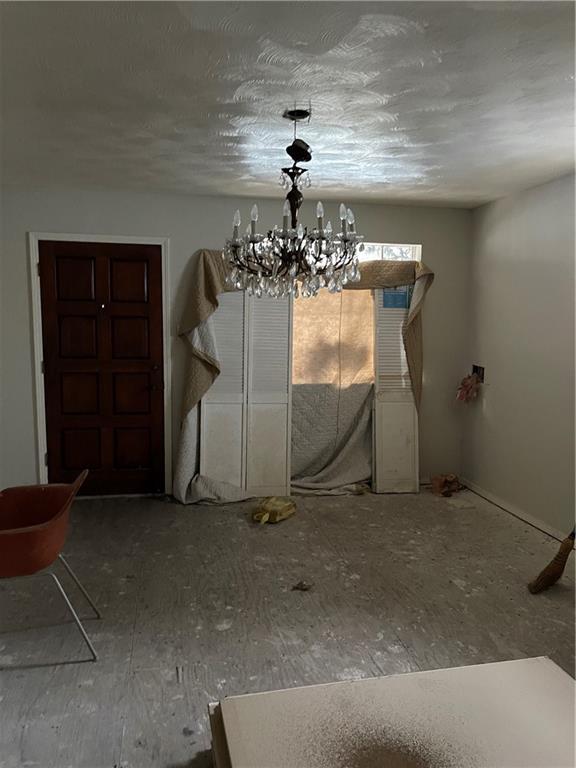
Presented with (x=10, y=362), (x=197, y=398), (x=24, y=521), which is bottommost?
(x=24, y=521)

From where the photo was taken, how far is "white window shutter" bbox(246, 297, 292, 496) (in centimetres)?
459

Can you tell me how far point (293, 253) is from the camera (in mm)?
2424

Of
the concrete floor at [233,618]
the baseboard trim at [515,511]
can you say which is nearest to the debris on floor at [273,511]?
the concrete floor at [233,618]

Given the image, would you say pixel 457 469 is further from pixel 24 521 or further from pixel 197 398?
pixel 24 521

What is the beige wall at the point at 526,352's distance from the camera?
12.2 ft

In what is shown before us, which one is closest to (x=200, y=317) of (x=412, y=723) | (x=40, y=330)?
(x=40, y=330)

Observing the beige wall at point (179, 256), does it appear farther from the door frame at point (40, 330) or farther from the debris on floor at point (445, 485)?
the debris on floor at point (445, 485)

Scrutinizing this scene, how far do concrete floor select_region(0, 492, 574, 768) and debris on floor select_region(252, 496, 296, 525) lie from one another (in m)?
0.08

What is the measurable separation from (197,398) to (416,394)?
189 cm

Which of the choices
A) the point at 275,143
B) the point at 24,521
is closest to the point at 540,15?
the point at 275,143

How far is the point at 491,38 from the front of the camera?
6.19ft

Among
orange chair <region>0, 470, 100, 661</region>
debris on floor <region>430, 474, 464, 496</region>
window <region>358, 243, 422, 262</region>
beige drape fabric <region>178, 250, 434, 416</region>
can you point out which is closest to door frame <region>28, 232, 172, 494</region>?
beige drape fabric <region>178, 250, 434, 416</region>

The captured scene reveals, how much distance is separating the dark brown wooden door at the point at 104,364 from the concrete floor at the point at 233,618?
1.71ft

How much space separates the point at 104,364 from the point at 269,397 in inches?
53.8
